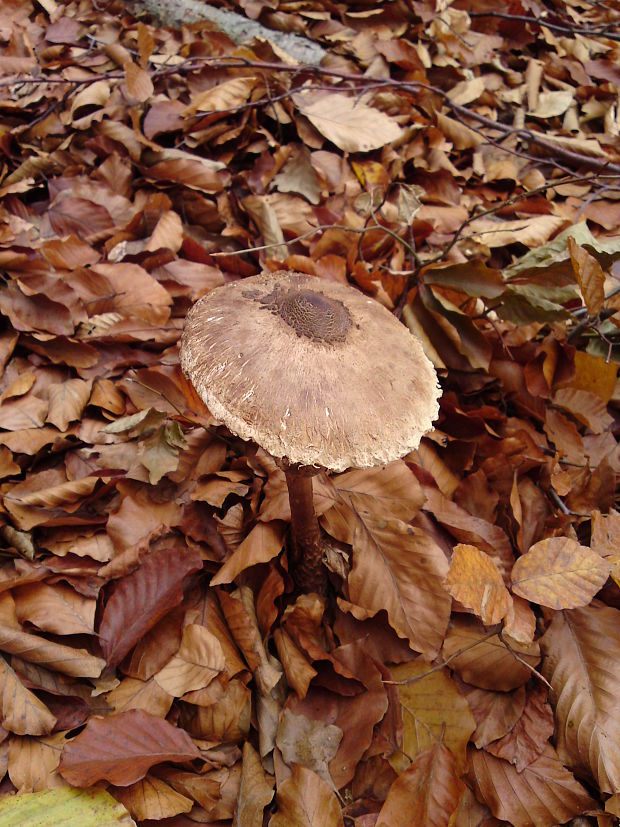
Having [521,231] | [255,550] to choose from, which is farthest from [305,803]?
[521,231]

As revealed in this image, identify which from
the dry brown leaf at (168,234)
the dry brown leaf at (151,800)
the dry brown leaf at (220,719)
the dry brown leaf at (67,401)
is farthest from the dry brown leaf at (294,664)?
the dry brown leaf at (168,234)

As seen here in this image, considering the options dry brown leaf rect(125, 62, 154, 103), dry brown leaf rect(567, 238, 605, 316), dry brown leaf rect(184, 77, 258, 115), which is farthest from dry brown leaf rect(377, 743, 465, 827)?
dry brown leaf rect(125, 62, 154, 103)

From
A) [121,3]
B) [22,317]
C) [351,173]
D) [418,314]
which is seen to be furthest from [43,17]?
[418,314]

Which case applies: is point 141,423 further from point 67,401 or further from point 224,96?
point 224,96

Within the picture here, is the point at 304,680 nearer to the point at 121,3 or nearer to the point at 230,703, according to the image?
the point at 230,703

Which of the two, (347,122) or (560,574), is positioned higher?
(347,122)

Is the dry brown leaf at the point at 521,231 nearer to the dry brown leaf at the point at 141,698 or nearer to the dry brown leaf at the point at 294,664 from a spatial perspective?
the dry brown leaf at the point at 294,664
